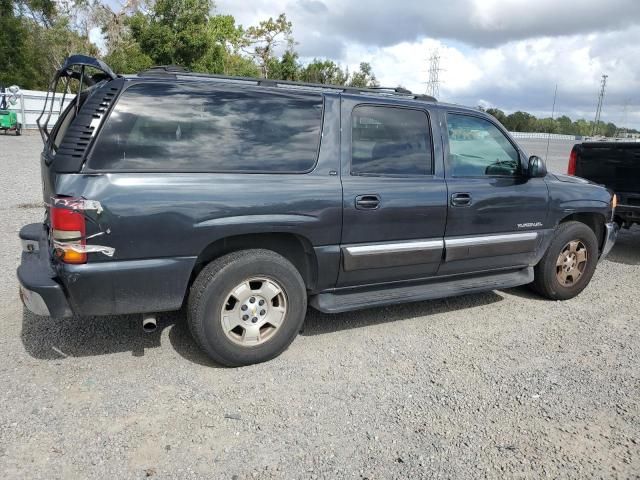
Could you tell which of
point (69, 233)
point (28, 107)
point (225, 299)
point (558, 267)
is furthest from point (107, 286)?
point (28, 107)

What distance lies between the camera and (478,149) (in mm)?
4605

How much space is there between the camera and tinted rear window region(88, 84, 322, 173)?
315 cm

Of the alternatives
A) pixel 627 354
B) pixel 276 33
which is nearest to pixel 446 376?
pixel 627 354

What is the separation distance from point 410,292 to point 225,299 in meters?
1.57

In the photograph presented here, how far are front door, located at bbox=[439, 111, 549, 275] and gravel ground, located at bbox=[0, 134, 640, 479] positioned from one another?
612 mm

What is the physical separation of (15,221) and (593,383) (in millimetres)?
Answer: 7284

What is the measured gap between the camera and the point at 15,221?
7301mm

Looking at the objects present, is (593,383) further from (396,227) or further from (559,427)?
(396,227)

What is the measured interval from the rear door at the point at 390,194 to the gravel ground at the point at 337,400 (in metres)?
0.66

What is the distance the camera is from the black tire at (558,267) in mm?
4984

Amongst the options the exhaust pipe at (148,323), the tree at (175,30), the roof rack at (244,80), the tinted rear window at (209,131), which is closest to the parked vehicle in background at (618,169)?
the roof rack at (244,80)

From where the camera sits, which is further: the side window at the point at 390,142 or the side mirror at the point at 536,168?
the side mirror at the point at 536,168

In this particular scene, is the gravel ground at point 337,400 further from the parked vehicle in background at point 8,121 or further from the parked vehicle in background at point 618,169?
the parked vehicle in background at point 8,121

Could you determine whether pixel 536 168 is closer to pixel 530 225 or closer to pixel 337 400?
pixel 530 225
